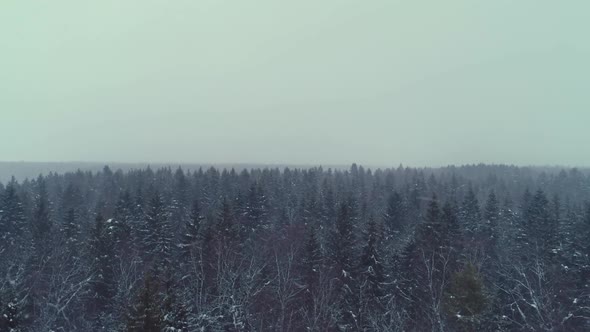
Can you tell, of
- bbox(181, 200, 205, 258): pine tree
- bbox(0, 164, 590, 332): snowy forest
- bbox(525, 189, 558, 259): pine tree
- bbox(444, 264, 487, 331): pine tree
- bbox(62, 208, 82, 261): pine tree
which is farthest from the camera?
bbox(62, 208, 82, 261): pine tree

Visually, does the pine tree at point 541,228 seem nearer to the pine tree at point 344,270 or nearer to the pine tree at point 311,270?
the pine tree at point 344,270

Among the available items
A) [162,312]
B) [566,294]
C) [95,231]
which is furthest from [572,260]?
[95,231]

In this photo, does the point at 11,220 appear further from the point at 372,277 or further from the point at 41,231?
the point at 372,277

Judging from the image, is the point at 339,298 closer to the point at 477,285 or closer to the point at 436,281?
the point at 436,281

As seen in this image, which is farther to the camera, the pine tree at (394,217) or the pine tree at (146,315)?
the pine tree at (394,217)

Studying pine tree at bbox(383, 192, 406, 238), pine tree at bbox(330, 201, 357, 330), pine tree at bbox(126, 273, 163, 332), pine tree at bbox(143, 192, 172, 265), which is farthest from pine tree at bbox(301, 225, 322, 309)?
pine tree at bbox(383, 192, 406, 238)

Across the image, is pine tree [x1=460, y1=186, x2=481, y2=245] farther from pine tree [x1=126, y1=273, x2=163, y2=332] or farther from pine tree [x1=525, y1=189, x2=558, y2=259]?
pine tree [x1=126, y1=273, x2=163, y2=332]

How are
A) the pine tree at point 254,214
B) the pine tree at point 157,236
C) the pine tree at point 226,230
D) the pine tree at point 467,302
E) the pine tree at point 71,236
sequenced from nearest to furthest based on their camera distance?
1. the pine tree at point 467,302
2. the pine tree at point 226,230
3. the pine tree at point 157,236
4. the pine tree at point 71,236
5. the pine tree at point 254,214

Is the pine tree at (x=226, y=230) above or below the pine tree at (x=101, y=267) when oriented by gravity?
above

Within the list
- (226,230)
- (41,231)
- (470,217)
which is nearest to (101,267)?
(226,230)

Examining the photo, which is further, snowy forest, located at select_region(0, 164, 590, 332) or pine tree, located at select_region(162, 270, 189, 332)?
snowy forest, located at select_region(0, 164, 590, 332)

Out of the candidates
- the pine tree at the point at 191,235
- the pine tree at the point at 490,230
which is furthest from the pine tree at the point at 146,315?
the pine tree at the point at 490,230

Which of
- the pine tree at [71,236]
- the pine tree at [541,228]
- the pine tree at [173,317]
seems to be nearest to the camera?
the pine tree at [173,317]

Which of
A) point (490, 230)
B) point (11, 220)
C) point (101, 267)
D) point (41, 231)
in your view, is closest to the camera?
point (101, 267)
